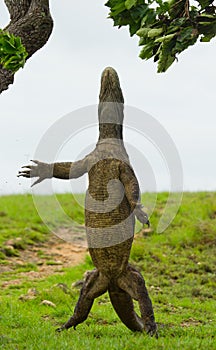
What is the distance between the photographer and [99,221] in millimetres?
6102

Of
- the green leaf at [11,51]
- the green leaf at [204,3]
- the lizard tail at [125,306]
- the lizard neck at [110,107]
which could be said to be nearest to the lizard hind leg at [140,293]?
the lizard tail at [125,306]

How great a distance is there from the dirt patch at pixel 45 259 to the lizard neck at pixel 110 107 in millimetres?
5026

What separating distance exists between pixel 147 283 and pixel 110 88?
5417mm

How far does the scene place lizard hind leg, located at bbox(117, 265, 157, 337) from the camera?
6105 mm

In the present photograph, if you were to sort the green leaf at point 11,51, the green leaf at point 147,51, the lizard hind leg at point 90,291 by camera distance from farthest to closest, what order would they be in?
the lizard hind leg at point 90,291 → the green leaf at point 147,51 → the green leaf at point 11,51

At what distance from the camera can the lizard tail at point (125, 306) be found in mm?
6324

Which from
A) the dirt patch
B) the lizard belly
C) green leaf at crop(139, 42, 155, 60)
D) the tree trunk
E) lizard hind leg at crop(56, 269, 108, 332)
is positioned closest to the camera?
green leaf at crop(139, 42, 155, 60)

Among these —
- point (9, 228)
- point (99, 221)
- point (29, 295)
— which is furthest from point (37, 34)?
point (9, 228)

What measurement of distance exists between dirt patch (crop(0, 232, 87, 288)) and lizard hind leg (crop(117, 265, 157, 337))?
15.6 ft

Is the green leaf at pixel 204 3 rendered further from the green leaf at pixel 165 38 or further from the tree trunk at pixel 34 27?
the tree trunk at pixel 34 27

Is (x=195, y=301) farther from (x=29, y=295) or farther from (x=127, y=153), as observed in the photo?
(x=127, y=153)

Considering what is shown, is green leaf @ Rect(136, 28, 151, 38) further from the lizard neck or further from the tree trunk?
the tree trunk

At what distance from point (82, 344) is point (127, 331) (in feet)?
4.01

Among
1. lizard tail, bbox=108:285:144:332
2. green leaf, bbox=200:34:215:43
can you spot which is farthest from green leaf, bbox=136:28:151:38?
lizard tail, bbox=108:285:144:332
